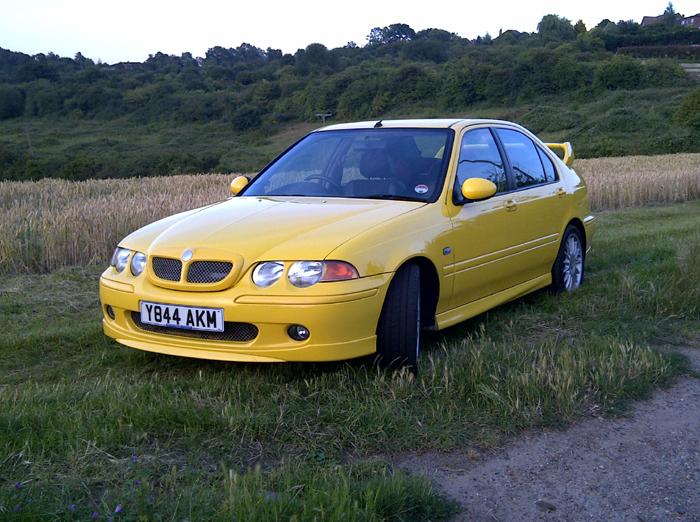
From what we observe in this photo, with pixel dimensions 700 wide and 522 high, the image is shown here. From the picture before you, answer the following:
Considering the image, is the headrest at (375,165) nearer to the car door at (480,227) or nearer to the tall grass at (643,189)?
the car door at (480,227)

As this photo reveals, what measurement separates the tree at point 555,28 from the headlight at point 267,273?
8885 cm

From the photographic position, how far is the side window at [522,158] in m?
6.43

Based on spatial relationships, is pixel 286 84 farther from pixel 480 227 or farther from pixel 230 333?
pixel 230 333

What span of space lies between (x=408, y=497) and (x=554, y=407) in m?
1.39

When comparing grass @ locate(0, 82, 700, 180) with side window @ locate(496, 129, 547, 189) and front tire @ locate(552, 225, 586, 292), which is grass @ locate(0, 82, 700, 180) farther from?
side window @ locate(496, 129, 547, 189)

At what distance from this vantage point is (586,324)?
19.9ft

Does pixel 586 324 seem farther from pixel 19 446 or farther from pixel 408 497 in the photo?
pixel 19 446

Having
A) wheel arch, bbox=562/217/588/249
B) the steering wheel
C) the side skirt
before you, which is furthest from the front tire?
the steering wheel

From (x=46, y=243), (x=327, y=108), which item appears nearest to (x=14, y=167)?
(x=327, y=108)

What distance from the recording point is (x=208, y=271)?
4574 mm

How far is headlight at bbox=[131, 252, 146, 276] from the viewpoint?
4.89 metres

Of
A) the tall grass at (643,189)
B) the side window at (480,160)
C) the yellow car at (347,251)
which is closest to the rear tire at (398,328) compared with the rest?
the yellow car at (347,251)

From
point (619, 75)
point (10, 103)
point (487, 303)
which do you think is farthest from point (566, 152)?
point (10, 103)

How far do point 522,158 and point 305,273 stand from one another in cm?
285
